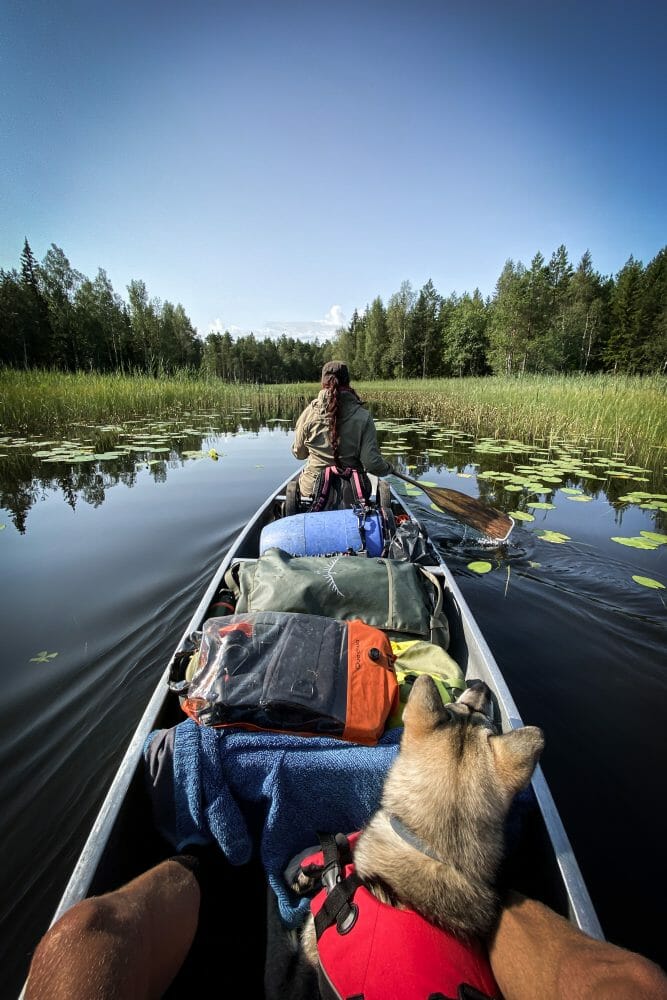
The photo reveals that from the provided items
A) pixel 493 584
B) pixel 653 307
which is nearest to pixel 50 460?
pixel 493 584

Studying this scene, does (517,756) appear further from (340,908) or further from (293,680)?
(293,680)

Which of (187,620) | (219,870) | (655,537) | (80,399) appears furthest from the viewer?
(80,399)

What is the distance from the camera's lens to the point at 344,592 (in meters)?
2.54

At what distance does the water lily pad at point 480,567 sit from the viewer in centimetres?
484

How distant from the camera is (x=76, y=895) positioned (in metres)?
1.17

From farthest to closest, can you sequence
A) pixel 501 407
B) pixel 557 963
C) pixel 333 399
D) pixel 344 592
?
pixel 501 407, pixel 333 399, pixel 344 592, pixel 557 963

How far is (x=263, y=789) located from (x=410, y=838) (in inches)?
23.7

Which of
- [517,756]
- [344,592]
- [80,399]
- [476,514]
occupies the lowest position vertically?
[476,514]

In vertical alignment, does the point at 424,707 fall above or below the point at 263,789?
above

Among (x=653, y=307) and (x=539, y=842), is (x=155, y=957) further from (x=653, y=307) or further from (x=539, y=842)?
(x=653, y=307)

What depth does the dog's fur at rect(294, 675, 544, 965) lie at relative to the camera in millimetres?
1153

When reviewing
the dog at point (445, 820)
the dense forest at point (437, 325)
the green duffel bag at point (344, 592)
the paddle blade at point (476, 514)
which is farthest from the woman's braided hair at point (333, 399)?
the dense forest at point (437, 325)

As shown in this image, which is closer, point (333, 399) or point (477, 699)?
point (477, 699)

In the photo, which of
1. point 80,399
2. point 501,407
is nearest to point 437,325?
point 501,407
